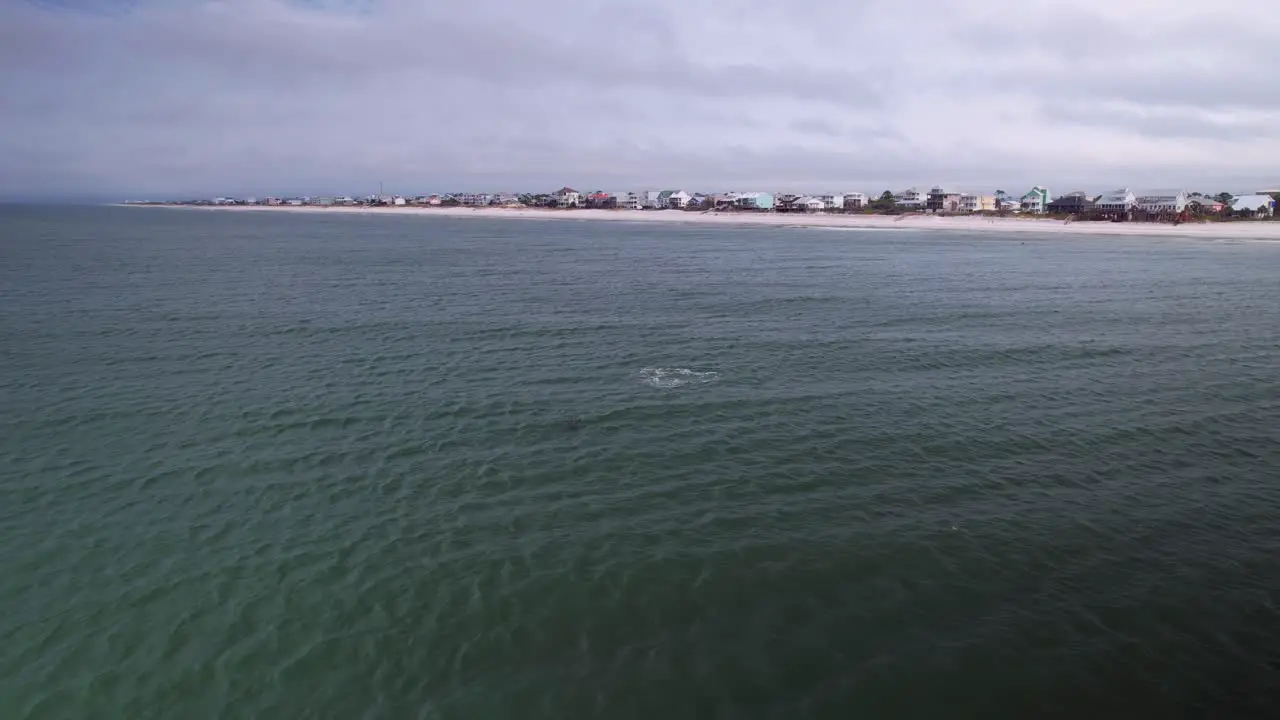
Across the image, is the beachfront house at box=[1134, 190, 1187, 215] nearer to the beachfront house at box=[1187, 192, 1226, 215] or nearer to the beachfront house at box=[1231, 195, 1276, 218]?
the beachfront house at box=[1187, 192, 1226, 215]

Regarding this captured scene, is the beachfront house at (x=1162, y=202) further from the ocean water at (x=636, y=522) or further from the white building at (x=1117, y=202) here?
the ocean water at (x=636, y=522)

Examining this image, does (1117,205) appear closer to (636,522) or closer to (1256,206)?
(1256,206)

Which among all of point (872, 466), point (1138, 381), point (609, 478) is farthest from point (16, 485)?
point (1138, 381)

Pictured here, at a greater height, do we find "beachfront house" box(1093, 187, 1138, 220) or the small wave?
"beachfront house" box(1093, 187, 1138, 220)

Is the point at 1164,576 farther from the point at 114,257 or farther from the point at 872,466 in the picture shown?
the point at 114,257

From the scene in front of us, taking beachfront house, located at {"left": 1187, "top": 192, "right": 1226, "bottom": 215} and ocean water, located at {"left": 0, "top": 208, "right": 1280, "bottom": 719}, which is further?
beachfront house, located at {"left": 1187, "top": 192, "right": 1226, "bottom": 215}

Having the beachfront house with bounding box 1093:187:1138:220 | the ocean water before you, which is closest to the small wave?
the ocean water
